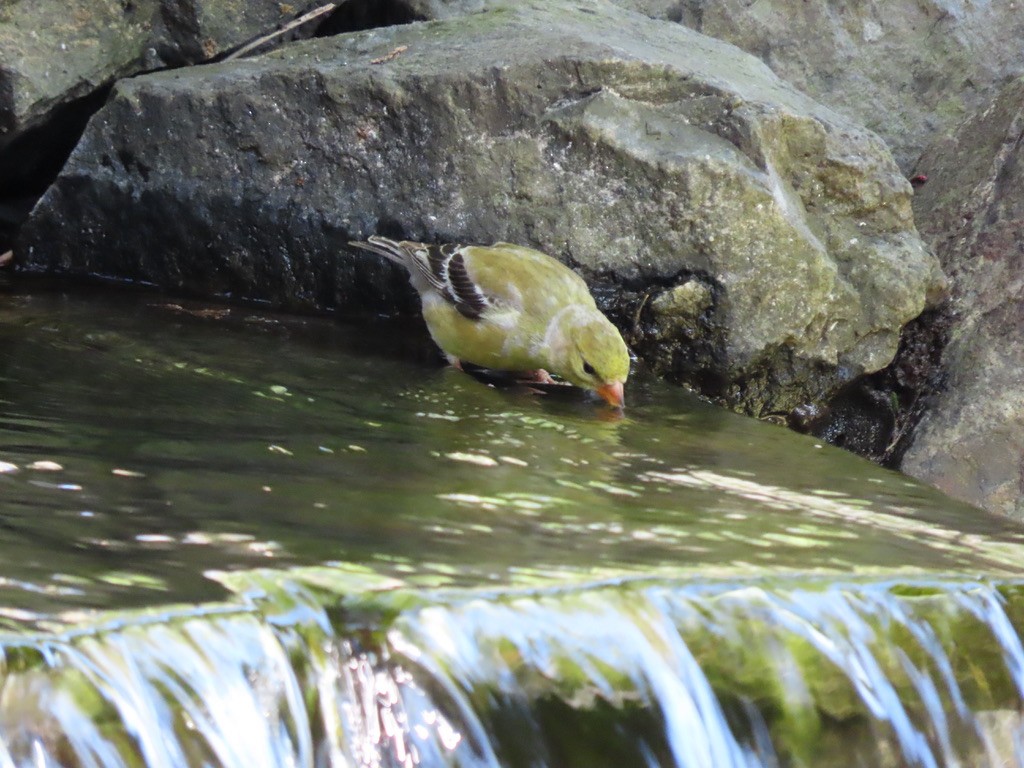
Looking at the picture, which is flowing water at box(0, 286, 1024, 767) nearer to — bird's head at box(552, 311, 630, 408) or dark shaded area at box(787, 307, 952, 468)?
bird's head at box(552, 311, 630, 408)

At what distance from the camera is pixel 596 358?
4.90 metres

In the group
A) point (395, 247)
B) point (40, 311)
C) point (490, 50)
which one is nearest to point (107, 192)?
point (40, 311)

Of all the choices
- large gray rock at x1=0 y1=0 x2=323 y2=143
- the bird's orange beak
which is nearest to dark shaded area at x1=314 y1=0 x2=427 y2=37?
large gray rock at x1=0 y1=0 x2=323 y2=143

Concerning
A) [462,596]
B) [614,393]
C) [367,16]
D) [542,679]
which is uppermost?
[367,16]

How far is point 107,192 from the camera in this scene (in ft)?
20.6

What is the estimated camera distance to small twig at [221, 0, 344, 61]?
7.00 meters

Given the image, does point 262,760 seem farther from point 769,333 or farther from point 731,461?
point 769,333

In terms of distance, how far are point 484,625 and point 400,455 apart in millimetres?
1215

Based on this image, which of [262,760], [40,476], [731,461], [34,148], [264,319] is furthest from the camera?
[34,148]

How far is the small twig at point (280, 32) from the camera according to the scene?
7.00 metres

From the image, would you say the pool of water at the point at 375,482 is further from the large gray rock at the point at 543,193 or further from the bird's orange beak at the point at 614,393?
the large gray rock at the point at 543,193

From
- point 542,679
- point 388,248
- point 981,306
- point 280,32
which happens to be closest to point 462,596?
point 542,679

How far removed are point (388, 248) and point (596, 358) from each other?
1352mm

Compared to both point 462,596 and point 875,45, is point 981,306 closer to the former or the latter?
point 875,45
